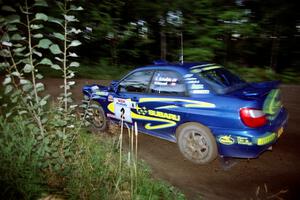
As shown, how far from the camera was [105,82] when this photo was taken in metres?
11.2

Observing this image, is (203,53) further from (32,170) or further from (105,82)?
(32,170)

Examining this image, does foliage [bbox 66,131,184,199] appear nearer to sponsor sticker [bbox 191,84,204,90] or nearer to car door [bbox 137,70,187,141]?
car door [bbox 137,70,187,141]

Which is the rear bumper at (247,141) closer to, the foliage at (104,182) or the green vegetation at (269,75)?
the foliage at (104,182)

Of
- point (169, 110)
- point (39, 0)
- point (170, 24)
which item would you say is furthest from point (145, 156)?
point (170, 24)

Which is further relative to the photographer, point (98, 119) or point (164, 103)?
point (98, 119)

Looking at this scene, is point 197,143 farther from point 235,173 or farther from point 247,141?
point 247,141

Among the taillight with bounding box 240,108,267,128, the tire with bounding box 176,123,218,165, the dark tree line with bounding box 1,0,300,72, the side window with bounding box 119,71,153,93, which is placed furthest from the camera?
the dark tree line with bounding box 1,0,300,72

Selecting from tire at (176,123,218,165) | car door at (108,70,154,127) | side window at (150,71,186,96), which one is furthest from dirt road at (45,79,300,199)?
side window at (150,71,186,96)

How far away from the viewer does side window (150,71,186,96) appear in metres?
5.24

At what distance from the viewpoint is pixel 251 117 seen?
4.48 m

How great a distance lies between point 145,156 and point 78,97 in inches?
206

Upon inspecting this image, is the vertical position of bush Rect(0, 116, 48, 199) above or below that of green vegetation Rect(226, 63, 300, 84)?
below

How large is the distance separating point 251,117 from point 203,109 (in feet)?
2.55

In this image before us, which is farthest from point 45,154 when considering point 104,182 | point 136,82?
point 136,82
